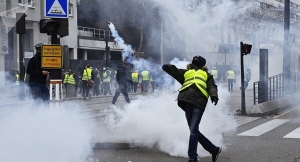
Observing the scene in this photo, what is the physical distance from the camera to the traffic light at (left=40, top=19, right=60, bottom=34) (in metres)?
9.98

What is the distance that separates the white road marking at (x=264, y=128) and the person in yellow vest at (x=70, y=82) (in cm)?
1293

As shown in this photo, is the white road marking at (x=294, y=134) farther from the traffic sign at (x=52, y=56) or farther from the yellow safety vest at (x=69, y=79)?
the yellow safety vest at (x=69, y=79)

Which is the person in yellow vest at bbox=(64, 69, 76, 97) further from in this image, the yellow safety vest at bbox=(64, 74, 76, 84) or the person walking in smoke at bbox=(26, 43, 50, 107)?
the person walking in smoke at bbox=(26, 43, 50, 107)

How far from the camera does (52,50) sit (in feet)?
32.5

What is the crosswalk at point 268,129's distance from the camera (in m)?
11.6

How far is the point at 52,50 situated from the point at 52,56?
113mm

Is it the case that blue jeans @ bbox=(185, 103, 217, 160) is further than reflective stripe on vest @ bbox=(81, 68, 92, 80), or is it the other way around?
reflective stripe on vest @ bbox=(81, 68, 92, 80)

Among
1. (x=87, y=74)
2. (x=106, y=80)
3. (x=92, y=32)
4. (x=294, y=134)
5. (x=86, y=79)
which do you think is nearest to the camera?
(x=294, y=134)

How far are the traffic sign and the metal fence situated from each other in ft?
29.8

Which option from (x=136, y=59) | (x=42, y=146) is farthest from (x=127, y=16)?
(x=42, y=146)

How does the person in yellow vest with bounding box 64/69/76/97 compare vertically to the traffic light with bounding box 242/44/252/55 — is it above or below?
below

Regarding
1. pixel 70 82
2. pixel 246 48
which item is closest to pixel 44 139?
pixel 246 48

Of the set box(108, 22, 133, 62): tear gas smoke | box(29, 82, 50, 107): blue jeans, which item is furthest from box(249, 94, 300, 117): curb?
box(29, 82, 50, 107): blue jeans

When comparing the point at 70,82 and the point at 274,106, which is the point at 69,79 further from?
the point at 274,106
